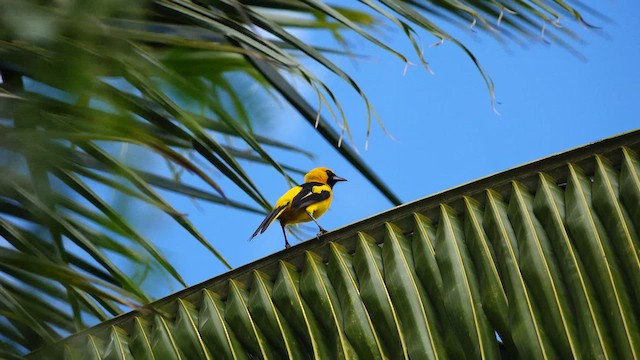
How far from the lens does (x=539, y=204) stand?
7.11 ft

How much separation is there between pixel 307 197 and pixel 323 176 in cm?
87

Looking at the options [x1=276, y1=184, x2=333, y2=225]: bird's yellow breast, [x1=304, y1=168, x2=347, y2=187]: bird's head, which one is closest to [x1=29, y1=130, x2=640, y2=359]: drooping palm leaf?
[x1=276, y1=184, x2=333, y2=225]: bird's yellow breast

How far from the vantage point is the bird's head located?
15.6 feet

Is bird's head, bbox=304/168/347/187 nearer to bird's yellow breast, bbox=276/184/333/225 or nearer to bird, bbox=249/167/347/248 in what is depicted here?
bird, bbox=249/167/347/248

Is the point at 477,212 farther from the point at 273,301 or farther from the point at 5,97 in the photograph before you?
the point at 5,97

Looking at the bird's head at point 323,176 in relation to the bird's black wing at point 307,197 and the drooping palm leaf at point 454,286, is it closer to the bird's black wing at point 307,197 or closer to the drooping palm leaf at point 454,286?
the bird's black wing at point 307,197

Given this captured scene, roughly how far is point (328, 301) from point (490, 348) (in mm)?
392

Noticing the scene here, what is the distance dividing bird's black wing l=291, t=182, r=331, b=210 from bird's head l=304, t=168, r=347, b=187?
59 centimetres

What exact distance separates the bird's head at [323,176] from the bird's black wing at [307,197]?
0.59 metres

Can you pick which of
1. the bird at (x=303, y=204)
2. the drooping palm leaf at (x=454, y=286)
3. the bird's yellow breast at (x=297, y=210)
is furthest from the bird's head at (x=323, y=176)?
the drooping palm leaf at (x=454, y=286)

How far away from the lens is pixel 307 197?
388cm

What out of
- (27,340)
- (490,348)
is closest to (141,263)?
(27,340)

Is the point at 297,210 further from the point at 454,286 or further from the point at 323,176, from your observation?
the point at 454,286

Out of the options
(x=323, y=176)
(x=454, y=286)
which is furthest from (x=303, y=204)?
(x=454, y=286)
